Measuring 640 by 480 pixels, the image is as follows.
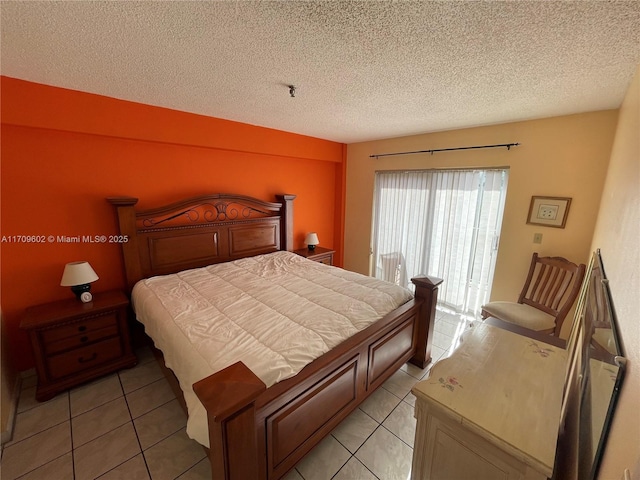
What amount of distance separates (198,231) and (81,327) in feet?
4.23

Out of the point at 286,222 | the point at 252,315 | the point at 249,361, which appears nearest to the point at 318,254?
the point at 286,222

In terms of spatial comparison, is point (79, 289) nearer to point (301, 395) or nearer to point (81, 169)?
point (81, 169)

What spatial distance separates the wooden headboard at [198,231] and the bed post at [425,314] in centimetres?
204

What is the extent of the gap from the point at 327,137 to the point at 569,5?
2979 millimetres

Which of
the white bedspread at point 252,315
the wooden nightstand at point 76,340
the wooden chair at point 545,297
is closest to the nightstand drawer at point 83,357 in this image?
the wooden nightstand at point 76,340

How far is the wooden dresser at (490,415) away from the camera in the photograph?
948 mm

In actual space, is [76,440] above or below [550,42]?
below

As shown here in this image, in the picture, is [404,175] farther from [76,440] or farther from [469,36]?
[76,440]

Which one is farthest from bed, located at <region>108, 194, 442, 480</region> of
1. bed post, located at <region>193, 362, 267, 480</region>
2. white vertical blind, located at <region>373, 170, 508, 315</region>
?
white vertical blind, located at <region>373, 170, 508, 315</region>

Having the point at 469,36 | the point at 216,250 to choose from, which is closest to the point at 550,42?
the point at 469,36

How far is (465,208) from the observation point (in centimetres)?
312

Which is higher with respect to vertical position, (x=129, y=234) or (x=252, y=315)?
(x=129, y=234)

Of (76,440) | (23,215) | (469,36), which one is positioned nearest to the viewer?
(469,36)

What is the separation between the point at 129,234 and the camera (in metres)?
2.42
